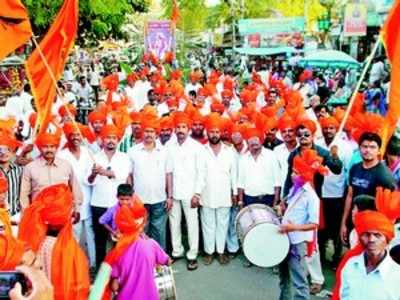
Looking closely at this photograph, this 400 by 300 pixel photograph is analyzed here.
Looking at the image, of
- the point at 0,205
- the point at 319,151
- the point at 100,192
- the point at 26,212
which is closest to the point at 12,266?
the point at 26,212

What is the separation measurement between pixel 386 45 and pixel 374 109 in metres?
7.80

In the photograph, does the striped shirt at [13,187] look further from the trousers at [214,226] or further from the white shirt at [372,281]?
the white shirt at [372,281]

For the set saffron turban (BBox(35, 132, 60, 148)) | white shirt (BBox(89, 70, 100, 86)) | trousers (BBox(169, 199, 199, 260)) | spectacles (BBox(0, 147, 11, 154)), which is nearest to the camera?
spectacles (BBox(0, 147, 11, 154))

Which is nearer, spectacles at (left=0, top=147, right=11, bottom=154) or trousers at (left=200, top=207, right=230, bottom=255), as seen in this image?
spectacles at (left=0, top=147, right=11, bottom=154)

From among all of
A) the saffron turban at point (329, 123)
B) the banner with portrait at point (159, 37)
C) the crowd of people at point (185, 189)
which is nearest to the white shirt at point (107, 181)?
the crowd of people at point (185, 189)

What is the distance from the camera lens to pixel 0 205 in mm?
5535

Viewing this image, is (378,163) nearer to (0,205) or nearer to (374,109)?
(0,205)

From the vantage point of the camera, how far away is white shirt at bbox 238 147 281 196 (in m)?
7.92

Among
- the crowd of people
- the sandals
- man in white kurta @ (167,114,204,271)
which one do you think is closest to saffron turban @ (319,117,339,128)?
the crowd of people

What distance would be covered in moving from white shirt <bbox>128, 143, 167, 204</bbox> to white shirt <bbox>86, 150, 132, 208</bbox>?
0.65 feet

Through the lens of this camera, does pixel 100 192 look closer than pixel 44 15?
Yes

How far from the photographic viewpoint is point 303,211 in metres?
5.96

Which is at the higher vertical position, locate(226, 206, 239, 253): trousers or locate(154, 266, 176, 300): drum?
locate(154, 266, 176, 300): drum

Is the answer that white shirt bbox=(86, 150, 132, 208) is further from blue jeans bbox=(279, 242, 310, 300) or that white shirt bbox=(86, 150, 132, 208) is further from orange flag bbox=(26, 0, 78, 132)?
blue jeans bbox=(279, 242, 310, 300)
